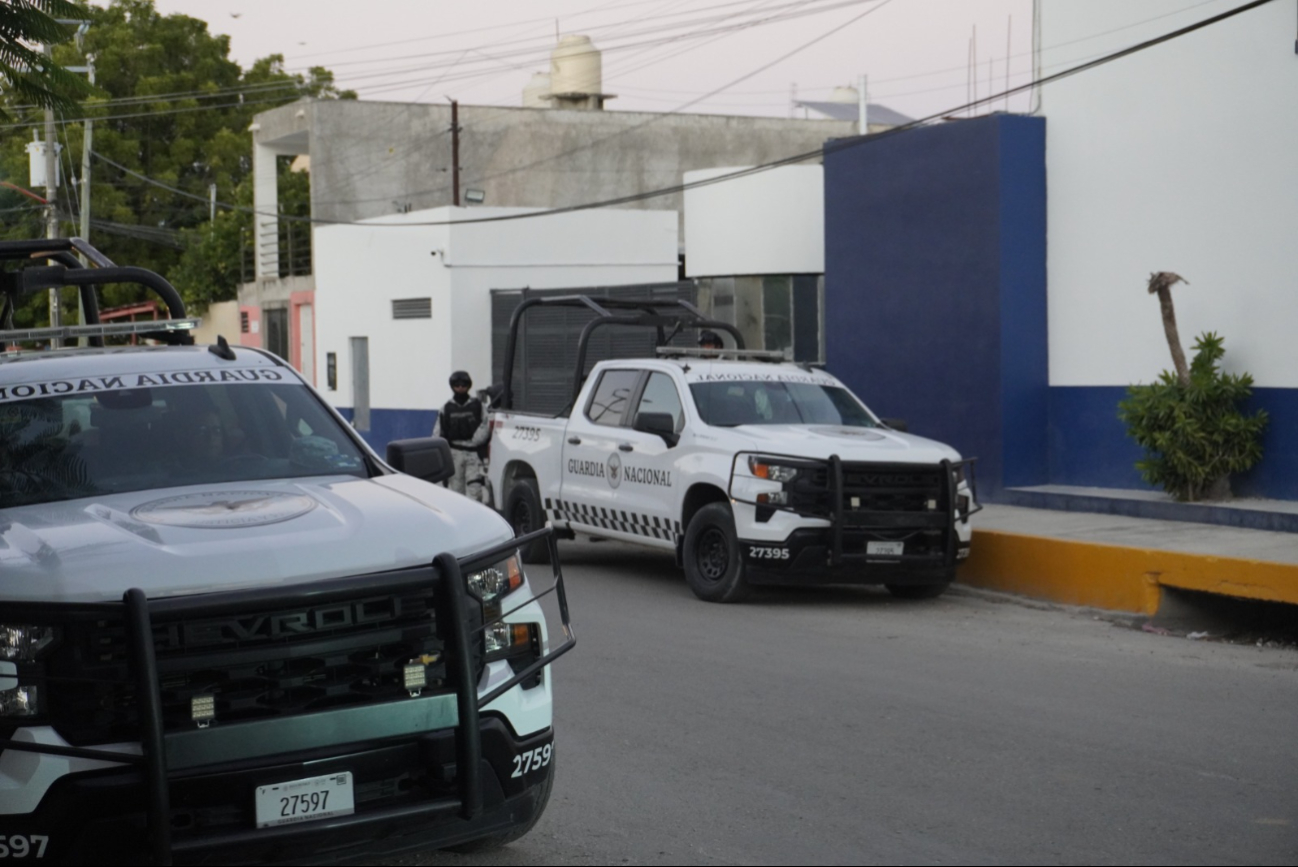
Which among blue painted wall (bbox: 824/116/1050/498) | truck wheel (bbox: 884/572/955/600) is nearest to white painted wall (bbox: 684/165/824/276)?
blue painted wall (bbox: 824/116/1050/498)

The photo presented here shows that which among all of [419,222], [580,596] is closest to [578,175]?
[419,222]

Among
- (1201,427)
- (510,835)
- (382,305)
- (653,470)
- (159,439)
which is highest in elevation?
(382,305)

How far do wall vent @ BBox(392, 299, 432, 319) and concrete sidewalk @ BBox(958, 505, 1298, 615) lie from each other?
16835 millimetres

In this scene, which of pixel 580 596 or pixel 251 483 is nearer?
pixel 251 483

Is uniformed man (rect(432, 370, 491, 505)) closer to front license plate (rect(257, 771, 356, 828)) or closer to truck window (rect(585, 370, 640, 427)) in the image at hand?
truck window (rect(585, 370, 640, 427))

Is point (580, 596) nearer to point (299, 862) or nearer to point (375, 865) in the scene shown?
point (375, 865)

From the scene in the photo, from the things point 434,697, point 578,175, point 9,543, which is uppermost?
point 578,175

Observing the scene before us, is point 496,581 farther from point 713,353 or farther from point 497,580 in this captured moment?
point 713,353

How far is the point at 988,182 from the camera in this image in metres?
17.0

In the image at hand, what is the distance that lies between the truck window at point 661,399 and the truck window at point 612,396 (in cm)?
22

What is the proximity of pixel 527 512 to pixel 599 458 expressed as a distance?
151 centimetres

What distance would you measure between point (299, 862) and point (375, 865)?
1.03 metres

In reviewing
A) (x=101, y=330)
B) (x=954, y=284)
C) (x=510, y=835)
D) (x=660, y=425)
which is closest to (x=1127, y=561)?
(x=660, y=425)

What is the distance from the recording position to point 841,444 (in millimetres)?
12125
